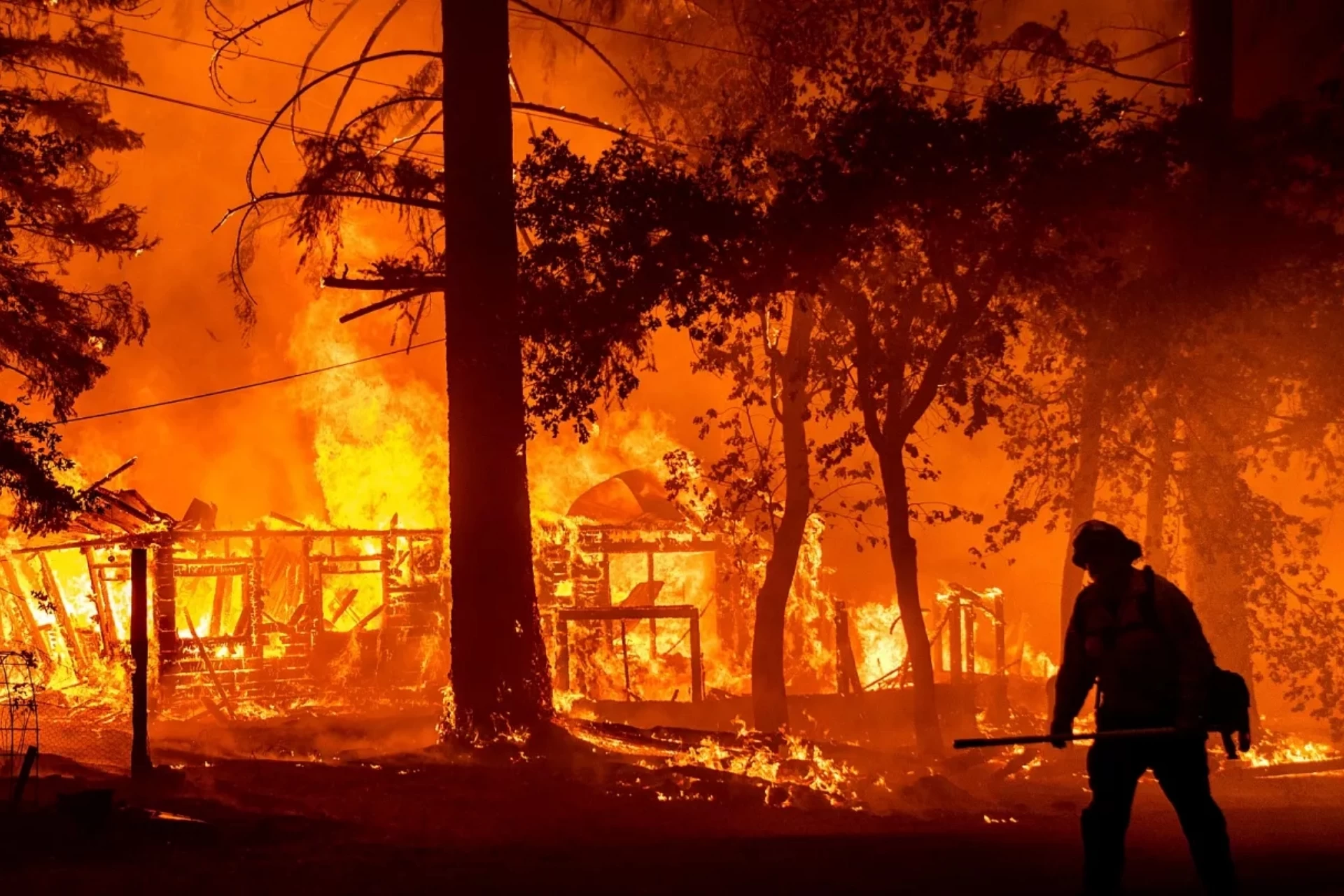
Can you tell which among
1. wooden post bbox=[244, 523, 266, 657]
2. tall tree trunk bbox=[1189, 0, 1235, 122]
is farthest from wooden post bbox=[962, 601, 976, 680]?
wooden post bbox=[244, 523, 266, 657]

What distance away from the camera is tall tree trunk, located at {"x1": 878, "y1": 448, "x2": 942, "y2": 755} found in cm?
1334

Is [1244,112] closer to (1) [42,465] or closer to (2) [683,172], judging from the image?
(2) [683,172]

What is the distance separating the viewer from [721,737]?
13188mm

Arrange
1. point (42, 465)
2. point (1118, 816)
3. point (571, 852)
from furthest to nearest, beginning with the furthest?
1. point (42, 465)
2. point (571, 852)
3. point (1118, 816)

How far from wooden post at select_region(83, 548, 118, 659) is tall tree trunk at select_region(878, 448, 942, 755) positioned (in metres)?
15.1

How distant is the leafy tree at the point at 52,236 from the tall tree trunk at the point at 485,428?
512cm

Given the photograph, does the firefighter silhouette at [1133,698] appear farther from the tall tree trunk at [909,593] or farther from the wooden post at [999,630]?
the wooden post at [999,630]

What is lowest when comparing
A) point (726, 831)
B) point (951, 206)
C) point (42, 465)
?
point (726, 831)

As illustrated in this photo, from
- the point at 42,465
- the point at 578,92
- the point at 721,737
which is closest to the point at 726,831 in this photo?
the point at 721,737

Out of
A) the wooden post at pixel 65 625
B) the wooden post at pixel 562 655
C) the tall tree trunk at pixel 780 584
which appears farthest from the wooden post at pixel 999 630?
the wooden post at pixel 65 625

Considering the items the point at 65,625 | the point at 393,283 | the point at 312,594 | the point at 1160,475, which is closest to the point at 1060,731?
the point at 393,283

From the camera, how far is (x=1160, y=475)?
16.9 meters

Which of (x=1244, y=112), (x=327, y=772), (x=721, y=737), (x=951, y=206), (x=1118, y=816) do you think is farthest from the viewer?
(x=1244, y=112)

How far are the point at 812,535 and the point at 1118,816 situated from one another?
2008cm
